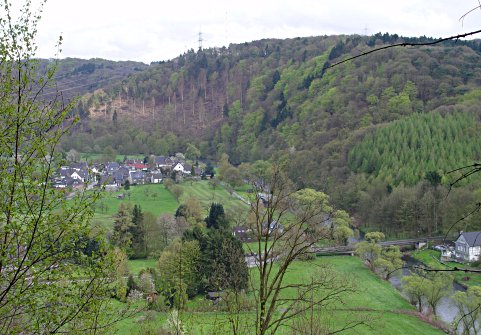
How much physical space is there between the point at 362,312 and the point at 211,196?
2569 cm

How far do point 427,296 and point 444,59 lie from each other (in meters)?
46.3

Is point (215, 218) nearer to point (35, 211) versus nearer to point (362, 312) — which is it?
point (362, 312)

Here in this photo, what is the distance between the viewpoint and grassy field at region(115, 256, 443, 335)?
1905cm

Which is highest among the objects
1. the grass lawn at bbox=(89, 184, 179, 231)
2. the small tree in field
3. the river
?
the small tree in field

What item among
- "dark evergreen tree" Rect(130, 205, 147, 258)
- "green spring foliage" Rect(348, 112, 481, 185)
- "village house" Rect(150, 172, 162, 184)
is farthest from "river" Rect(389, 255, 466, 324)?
"village house" Rect(150, 172, 162, 184)

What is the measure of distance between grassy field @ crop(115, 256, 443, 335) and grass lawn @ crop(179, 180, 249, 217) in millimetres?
9901

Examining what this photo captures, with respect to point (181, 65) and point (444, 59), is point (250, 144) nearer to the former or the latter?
point (444, 59)

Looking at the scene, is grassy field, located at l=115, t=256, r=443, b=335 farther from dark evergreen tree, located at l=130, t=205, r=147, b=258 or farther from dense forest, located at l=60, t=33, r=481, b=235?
dense forest, located at l=60, t=33, r=481, b=235

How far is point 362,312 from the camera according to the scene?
22.0 m

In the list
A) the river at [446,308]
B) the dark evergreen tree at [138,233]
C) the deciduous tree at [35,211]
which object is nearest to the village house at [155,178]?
the dark evergreen tree at [138,233]

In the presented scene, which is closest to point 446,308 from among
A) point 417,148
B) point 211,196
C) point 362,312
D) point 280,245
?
point 362,312

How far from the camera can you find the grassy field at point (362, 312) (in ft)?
62.5

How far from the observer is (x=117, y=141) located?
77625 mm

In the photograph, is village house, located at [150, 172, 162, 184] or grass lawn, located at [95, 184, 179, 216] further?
village house, located at [150, 172, 162, 184]
